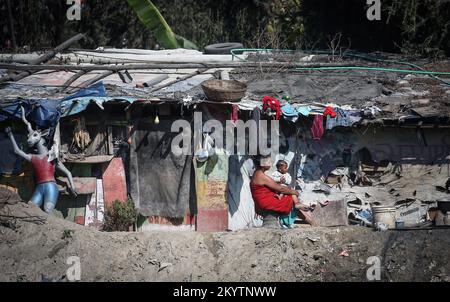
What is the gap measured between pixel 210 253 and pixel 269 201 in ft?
6.29

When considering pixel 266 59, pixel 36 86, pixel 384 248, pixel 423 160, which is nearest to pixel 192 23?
pixel 266 59

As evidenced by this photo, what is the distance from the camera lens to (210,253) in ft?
37.3

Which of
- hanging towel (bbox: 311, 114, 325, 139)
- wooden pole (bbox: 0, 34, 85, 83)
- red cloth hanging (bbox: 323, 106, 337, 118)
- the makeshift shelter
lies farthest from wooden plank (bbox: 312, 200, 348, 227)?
wooden pole (bbox: 0, 34, 85, 83)

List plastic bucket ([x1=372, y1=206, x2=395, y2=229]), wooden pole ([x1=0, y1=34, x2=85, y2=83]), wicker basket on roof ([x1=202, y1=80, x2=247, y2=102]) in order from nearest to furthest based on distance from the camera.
→ wicker basket on roof ([x1=202, y1=80, x2=247, y2=102])
plastic bucket ([x1=372, y1=206, x2=395, y2=229])
wooden pole ([x1=0, y1=34, x2=85, y2=83])

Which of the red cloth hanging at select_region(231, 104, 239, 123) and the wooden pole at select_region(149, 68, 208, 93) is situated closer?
the red cloth hanging at select_region(231, 104, 239, 123)

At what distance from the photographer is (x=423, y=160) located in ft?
43.1

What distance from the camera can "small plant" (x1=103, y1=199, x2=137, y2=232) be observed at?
1251cm

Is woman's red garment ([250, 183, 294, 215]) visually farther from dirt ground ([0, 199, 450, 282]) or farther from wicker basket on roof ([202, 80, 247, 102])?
wicker basket on roof ([202, 80, 247, 102])

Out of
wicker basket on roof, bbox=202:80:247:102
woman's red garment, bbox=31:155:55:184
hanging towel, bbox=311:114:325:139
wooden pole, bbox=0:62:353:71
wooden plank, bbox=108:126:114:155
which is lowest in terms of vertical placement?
woman's red garment, bbox=31:155:55:184

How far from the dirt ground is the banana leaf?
696cm

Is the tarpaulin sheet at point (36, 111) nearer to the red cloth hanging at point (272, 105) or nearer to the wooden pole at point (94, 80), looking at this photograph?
the wooden pole at point (94, 80)

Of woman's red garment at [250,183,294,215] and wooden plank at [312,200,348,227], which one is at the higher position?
woman's red garment at [250,183,294,215]

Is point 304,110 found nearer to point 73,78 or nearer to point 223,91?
point 223,91

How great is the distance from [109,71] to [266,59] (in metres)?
3.55
